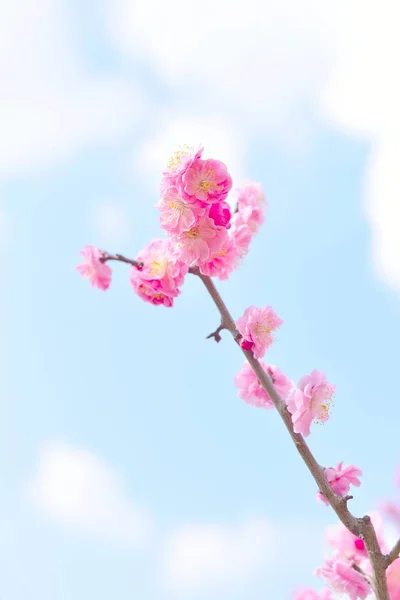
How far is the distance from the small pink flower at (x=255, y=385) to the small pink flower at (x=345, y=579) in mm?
633

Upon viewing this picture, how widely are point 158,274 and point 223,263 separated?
0.83ft

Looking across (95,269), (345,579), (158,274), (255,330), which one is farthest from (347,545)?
(95,269)

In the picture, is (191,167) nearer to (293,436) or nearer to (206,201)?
(206,201)

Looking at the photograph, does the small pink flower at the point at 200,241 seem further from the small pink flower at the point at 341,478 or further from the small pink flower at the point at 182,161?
the small pink flower at the point at 341,478

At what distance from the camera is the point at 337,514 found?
2.22 m

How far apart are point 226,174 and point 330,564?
148 centimetres

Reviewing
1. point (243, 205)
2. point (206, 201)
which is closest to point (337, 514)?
point (206, 201)

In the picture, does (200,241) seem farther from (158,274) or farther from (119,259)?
(119,259)

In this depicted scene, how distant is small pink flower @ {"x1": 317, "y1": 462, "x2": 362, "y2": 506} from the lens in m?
2.30

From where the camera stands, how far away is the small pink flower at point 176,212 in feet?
7.80

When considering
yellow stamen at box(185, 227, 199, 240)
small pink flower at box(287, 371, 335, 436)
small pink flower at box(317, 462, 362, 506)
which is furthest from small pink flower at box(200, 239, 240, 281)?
small pink flower at box(317, 462, 362, 506)

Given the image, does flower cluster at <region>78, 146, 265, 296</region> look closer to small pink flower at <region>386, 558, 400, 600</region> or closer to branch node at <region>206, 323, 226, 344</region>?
branch node at <region>206, 323, 226, 344</region>

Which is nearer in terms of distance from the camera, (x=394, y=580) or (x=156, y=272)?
(x=394, y=580)

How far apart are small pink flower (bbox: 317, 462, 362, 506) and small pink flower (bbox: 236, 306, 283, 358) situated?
1.51ft
